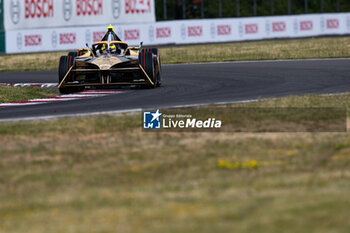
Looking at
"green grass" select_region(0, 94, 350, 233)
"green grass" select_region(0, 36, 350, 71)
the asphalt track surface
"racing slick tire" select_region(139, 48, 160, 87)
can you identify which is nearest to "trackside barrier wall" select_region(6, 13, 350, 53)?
"green grass" select_region(0, 36, 350, 71)

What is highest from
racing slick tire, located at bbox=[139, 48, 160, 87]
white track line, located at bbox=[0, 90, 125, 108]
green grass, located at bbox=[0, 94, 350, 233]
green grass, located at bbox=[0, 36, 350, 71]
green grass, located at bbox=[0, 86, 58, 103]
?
racing slick tire, located at bbox=[139, 48, 160, 87]

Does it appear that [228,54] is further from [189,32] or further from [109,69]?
[109,69]

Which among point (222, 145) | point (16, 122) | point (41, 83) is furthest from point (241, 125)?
point (41, 83)

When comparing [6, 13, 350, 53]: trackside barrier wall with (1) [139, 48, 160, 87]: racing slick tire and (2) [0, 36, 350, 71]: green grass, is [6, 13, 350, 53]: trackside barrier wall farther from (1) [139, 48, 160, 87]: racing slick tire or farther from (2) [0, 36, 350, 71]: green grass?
(1) [139, 48, 160, 87]: racing slick tire

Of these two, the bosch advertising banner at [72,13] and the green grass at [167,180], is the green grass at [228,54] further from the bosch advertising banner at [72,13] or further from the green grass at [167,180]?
the green grass at [167,180]

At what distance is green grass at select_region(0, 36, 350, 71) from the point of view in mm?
28109

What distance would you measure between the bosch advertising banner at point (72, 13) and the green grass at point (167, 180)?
1144 inches

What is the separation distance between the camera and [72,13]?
4028cm

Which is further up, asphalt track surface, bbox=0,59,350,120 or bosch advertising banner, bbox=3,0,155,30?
bosch advertising banner, bbox=3,0,155,30

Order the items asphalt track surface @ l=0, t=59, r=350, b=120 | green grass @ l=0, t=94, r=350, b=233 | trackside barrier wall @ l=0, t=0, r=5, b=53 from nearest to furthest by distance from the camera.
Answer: green grass @ l=0, t=94, r=350, b=233 → asphalt track surface @ l=0, t=59, r=350, b=120 → trackside barrier wall @ l=0, t=0, r=5, b=53

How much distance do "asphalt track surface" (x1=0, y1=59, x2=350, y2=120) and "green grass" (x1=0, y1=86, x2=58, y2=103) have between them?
2.16m

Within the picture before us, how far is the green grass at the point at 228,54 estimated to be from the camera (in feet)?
92.2

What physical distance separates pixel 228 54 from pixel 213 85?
42.9ft

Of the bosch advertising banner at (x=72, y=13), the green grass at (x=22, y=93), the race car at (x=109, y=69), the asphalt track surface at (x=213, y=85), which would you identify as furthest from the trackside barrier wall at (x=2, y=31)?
the race car at (x=109, y=69)
